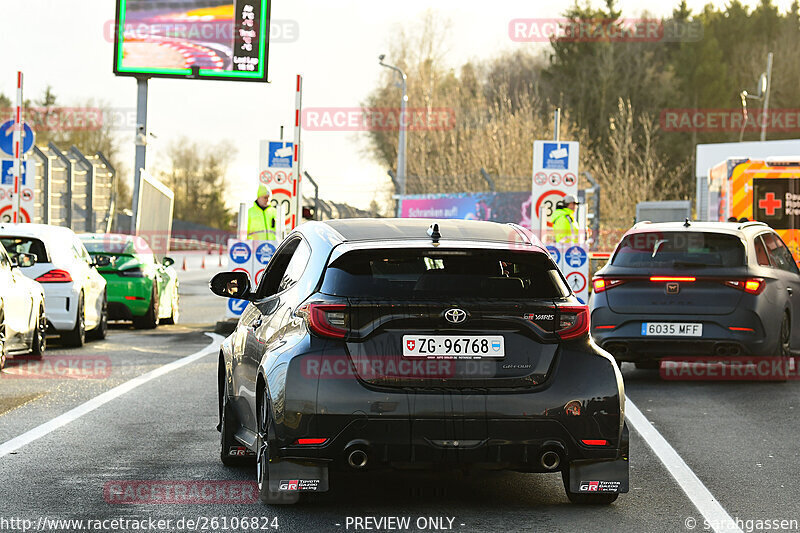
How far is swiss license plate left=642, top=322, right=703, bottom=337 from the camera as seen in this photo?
13.5 metres

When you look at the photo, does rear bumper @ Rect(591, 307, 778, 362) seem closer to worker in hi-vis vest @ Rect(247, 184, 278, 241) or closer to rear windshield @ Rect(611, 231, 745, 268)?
rear windshield @ Rect(611, 231, 745, 268)

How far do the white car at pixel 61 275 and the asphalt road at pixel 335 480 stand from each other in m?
4.42

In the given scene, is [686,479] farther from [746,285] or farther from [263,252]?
[263,252]

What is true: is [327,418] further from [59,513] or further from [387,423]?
[59,513]

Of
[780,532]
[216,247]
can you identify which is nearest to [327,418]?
[780,532]

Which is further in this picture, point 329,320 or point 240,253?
point 240,253

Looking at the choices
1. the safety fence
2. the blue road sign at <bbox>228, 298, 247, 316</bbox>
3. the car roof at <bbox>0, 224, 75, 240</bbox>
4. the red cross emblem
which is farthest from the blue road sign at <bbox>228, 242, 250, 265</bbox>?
the safety fence

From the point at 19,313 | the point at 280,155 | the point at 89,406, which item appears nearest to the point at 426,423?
the point at 89,406

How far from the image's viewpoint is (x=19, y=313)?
1473cm

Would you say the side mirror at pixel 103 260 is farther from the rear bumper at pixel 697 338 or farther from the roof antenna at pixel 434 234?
the roof antenna at pixel 434 234

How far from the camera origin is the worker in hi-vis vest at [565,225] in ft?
72.3

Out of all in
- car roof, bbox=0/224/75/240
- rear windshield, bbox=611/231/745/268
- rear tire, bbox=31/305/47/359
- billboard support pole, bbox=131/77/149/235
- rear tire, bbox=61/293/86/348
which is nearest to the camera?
rear windshield, bbox=611/231/745/268

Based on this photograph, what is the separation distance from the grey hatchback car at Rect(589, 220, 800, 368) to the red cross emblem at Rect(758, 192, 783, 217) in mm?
9864

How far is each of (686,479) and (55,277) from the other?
10.9 m
